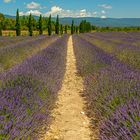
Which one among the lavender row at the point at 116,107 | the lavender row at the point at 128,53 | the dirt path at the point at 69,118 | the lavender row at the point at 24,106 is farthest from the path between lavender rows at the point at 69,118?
the lavender row at the point at 128,53

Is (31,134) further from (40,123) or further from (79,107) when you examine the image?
(79,107)

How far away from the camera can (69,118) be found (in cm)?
552

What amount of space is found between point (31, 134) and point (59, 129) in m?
1.41

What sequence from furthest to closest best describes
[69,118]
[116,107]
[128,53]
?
[128,53]
[69,118]
[116,107]

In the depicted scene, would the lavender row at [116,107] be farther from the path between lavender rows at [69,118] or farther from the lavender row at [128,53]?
the lavender row at [128,53]

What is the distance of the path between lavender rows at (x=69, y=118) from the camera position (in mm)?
4660

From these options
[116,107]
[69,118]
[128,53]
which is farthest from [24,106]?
→ [128,53]

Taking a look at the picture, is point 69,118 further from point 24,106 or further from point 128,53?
point 128,53

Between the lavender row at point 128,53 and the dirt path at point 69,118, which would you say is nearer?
the dirt path at point 69,118

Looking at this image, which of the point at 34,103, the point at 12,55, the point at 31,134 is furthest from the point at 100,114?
the point at 12,55

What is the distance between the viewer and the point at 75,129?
4.94m

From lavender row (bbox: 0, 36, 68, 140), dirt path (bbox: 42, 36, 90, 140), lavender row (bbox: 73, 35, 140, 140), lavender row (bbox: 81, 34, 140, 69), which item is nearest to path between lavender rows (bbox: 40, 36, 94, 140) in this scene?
dirt path (bbox: 42, 36, 90, 140)

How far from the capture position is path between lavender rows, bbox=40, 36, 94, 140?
15.3 feet

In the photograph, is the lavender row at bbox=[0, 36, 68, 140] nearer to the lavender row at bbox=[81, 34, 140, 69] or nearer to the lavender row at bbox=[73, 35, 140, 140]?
the lavender row at bbox=[73, 35, 140, 140]
